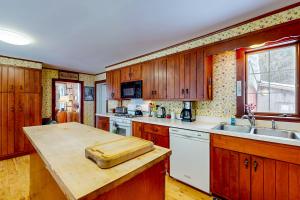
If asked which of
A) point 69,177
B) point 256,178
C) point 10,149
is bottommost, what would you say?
point 10,149

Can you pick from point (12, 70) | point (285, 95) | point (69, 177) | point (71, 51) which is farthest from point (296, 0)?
point (12, 70)

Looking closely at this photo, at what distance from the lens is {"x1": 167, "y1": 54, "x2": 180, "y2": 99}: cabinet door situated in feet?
9.23

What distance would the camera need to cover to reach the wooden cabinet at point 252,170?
4.95 ft

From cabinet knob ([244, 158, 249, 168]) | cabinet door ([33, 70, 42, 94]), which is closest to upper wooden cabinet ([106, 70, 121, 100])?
cabinet door ([33, 70, 42, 94])

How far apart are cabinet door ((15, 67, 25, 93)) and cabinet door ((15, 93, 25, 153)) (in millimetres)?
118

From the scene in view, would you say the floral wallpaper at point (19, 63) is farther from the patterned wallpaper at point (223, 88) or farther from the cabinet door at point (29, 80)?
the patterned wallpaper at point (223, 88)

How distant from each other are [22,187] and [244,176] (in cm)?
315

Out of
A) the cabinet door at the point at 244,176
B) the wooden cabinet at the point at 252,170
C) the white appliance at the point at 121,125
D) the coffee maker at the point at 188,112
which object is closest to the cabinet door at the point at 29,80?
the white appliance at the point at 121,125

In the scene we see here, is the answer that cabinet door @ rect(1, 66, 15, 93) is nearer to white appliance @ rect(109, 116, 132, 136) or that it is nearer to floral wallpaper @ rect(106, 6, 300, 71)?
white appliance @ rect(109, 116, 132, 136)

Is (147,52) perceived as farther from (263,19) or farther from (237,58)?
(263,19)

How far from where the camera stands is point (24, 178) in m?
2.57

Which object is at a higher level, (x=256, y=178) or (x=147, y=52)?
(x=147, y=52)

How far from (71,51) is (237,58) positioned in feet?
10.4

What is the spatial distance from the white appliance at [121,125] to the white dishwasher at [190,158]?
115cm
